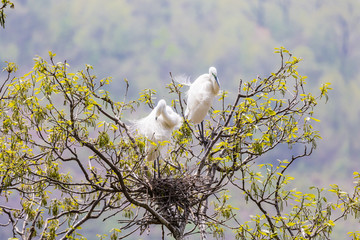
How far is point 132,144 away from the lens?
13.7ft

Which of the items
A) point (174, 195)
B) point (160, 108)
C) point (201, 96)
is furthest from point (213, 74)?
point (174, 195)

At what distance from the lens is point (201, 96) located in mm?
5348

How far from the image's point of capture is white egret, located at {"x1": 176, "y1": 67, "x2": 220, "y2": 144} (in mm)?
5277

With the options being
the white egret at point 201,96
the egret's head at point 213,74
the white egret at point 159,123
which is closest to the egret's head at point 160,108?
the white egret at point 159,123

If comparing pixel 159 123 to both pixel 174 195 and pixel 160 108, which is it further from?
pixel 174 195

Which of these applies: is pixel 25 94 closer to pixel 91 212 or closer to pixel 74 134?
pixel 74 134

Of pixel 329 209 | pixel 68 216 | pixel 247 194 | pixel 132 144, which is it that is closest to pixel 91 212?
pixel 68 216

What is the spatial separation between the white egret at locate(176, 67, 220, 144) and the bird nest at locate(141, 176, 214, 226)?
88cm

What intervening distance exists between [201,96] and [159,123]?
67 centimetres

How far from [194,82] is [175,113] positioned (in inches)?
26.6

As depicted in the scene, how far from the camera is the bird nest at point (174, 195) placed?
4.41 metres

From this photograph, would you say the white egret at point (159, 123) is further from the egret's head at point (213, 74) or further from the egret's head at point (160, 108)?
the egret's head at point (213, 74)

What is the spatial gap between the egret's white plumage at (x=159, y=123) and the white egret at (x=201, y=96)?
272 mm

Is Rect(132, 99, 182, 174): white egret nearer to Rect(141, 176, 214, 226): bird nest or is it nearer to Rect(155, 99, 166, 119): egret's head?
Rect(155, 99, 166, 119): egret's head
